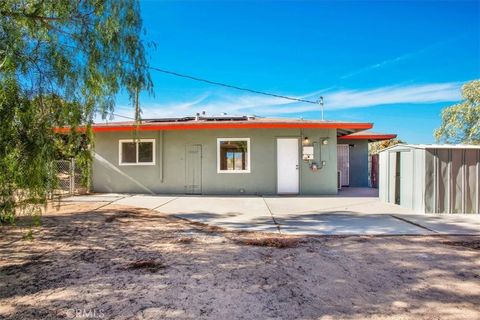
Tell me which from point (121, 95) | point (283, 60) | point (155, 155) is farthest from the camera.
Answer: point (283, 60)

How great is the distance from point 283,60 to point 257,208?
8.99 meters

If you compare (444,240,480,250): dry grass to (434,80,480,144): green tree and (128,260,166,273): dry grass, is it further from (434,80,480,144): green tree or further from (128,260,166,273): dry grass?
(434,80,480,144): green tree

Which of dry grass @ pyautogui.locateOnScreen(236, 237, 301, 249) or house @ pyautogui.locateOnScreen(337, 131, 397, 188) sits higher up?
house @ pyautogui.locateOnScreen(337, 131, 397, 188)

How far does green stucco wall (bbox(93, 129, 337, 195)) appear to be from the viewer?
994 centimetres

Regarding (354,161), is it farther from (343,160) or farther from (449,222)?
(449,222)

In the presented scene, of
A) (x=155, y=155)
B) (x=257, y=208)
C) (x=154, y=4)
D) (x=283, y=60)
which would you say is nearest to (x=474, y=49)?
(x=283, y=60)

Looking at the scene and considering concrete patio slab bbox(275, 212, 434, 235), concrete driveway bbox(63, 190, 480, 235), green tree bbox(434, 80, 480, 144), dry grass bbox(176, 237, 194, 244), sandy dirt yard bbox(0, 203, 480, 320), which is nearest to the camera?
sandy dirt yard bbox(0, 203, 480, 320)

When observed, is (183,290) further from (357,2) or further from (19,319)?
(357,2)

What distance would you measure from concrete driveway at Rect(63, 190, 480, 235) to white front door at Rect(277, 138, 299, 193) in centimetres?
122

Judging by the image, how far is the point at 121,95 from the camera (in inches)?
189

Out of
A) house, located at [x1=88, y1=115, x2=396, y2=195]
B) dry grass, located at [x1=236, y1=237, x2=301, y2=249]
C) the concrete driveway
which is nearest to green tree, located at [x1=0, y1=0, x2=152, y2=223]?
dry grass, located at [x1=236, y1=237, x2=301, y2=249]
